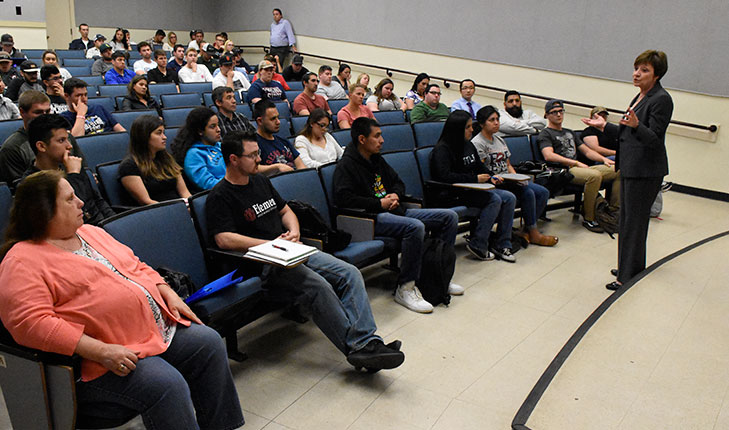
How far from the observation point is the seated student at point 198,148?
3.53 meters

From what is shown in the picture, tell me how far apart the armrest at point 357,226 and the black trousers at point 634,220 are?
1.63 m

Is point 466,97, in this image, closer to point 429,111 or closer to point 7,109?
point 429,111

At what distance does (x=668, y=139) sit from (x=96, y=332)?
7275mm

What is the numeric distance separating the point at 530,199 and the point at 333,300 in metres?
2.57

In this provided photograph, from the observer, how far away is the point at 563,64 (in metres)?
7.86

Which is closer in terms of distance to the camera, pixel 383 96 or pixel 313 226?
pixel 313 226

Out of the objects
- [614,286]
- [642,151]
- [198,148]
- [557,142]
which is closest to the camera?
[642,151]

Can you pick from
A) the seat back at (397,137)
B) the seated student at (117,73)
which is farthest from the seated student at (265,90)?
the seated student at (117,73)

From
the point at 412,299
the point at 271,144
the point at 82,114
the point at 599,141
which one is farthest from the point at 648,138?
the point at 82,114

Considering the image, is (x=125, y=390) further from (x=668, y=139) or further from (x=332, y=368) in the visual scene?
(x=668, y=139)

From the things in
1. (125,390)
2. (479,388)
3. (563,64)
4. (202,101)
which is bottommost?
(479,388)

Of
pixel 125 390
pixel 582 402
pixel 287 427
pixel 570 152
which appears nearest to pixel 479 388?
pixel 582 402

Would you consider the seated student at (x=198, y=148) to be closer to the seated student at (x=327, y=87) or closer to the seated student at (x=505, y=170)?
the seated student at (x=505, y=170)

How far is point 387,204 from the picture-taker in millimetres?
3500
